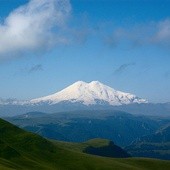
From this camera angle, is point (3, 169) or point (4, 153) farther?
point (4, 153)

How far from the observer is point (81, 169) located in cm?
19988

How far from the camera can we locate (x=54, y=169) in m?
188

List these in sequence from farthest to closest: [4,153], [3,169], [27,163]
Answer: [4,153] < [27,163] < [3,169]

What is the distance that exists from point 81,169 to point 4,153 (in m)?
40.7

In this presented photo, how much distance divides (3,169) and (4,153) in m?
77.9

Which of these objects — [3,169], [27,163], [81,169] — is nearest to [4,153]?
[27,163]

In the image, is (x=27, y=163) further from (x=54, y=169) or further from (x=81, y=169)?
(x=81, y=169)

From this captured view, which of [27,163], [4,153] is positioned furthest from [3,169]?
[4,153]

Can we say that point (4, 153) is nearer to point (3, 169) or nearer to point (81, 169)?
point (81, 169)

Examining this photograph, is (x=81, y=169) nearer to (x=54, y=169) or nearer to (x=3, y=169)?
(x=54, y=169)

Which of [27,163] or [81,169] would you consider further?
[81,169]

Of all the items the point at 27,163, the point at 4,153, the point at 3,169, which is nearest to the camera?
the point at 3,169

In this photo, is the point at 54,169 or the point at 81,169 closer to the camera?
the point at 54,169

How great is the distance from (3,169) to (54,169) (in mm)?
68158
